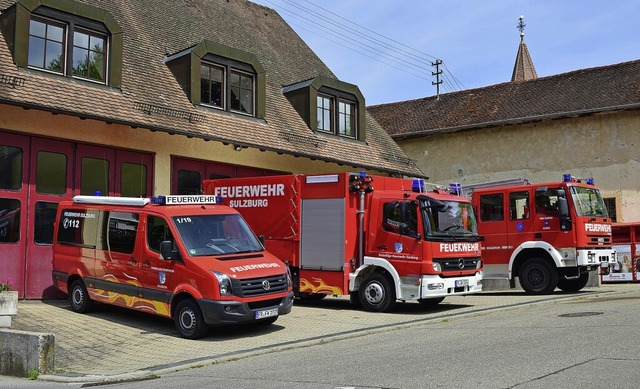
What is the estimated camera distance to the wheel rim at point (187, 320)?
35.6 feet

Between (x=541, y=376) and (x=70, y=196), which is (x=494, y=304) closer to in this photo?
(x=541, y=376)

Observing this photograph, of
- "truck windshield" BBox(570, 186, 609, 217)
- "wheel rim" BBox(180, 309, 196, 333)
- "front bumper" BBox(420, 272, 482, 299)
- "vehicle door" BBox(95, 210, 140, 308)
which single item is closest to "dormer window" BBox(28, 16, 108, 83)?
"vehicle door" BBox(95, 210, 140, 308)

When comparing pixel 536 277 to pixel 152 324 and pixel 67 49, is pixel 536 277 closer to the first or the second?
pixel 152 324

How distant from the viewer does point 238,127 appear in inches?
733

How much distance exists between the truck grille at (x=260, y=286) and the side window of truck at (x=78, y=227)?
3657 millimetres

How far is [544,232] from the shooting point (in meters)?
16.5

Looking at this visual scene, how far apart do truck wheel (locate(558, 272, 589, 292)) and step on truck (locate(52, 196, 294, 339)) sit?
30.0ft

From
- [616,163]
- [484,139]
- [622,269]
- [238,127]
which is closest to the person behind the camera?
[238,127]

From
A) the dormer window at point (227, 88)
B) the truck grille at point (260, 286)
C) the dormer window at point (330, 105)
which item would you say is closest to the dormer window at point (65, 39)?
the dormer window at point (227, 88)

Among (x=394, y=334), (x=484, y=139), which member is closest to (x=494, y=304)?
(x=394, y=334)

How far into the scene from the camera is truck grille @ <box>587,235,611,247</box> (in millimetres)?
16219

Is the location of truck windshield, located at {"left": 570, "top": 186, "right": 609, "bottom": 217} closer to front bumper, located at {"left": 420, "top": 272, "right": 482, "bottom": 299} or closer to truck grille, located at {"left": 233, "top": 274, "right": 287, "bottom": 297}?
front bumper, located at {"left": 420, "top": 272, "right": 482, "bottom": 299}

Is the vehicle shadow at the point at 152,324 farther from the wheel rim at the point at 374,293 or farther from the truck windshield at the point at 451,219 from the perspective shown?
the truck windshield at the point at 451,219

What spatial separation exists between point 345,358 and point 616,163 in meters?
21.6
